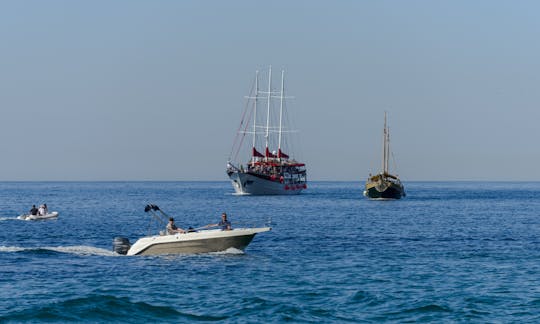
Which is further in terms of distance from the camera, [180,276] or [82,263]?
[82,263]

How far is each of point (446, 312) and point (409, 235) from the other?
34.9 metres

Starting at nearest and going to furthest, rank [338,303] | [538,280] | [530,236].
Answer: [338,303]
[538,280]
[530,236]

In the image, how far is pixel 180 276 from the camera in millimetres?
34750

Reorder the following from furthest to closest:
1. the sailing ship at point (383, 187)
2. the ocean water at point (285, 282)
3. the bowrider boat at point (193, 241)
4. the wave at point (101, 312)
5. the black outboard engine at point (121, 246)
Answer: the sailing ship at point (383, 187) → the black outboard engine at point (121, 246) → the bowrider boat at point (193, 241) → the ocean water at point (285, 282) → the wave at point (101, 312)

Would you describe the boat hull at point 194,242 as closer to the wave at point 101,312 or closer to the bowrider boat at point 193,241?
the bowrider boat at point 193,241

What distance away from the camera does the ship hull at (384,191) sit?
141m

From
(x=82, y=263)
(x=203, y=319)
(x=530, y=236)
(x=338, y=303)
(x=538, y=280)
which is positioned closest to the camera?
(x=203, y=319)

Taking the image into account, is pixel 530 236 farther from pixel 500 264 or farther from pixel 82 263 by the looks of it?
pixel 82 263

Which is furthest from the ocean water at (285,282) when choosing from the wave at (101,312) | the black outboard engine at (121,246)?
the black outboard engine at (121,246)

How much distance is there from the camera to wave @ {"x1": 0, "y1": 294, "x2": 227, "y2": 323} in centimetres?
2656

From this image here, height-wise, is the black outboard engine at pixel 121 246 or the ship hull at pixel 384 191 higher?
the ship hull at pixel 384 191

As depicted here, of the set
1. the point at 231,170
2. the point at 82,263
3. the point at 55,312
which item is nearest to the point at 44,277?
the point at 82,263

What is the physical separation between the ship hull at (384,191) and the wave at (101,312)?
114 meters

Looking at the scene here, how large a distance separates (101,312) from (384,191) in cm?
11768
